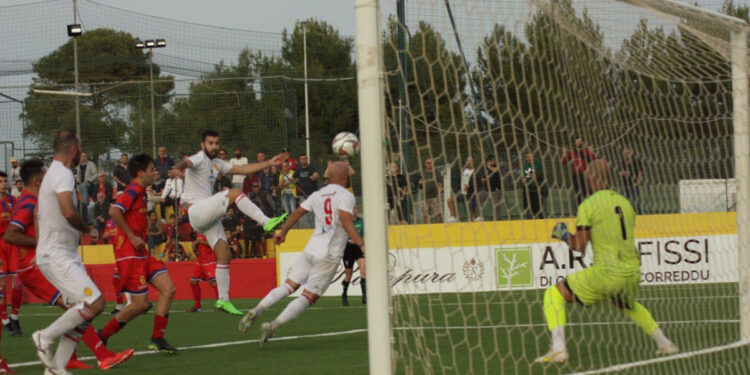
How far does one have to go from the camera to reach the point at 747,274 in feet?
31.1

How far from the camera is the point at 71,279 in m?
7.71

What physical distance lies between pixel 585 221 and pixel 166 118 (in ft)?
58.9

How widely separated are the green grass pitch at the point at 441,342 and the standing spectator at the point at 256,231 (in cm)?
649

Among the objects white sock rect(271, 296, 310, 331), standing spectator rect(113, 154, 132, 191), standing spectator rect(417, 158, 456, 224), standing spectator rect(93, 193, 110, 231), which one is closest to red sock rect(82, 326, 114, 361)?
white sock rect(271, 296, 310, 331)

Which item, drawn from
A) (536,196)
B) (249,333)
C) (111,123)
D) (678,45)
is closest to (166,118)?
(111,123)

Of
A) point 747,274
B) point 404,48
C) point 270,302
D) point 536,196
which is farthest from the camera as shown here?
point 270,302

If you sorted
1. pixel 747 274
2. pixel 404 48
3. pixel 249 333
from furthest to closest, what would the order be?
1. pixel 249 333
2. pixel 747 274
3. pixel 404 48

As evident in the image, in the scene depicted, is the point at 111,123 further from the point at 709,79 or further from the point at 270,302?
the point at 709,79

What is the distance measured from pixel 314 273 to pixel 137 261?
1.83 metres

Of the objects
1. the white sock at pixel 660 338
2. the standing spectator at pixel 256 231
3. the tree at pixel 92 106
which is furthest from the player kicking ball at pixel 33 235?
the tree at pixel 92 106

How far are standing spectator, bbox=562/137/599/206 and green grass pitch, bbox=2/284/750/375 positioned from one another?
1156mm

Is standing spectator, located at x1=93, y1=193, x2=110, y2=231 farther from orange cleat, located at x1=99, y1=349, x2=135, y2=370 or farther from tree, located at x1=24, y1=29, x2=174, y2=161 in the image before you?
orange cleat, located at x1=99, y1=349, x2=135, y2=370

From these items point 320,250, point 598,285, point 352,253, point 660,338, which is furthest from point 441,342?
point 352,253

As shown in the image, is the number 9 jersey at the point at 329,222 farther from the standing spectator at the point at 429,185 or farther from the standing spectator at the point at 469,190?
the standing spectator at the point at 469,190
